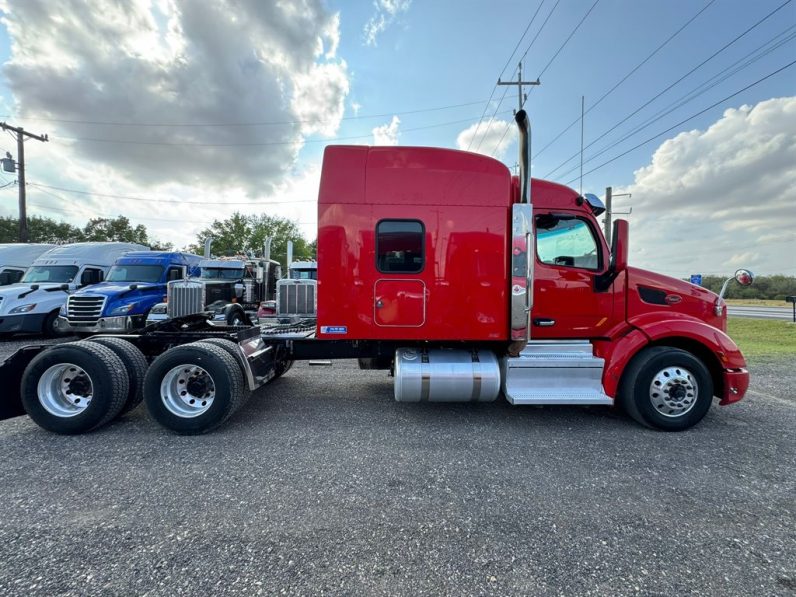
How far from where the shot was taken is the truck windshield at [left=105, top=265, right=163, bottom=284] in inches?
398

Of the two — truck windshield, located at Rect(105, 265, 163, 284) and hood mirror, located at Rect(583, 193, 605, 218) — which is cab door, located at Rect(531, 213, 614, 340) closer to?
hood mirror, located at Rect(583, 193, 605, 218)

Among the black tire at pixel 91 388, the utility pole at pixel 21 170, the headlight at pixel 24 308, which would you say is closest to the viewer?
the black tire at pixel 91 388

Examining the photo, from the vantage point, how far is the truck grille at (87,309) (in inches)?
353

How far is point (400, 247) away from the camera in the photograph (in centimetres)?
411

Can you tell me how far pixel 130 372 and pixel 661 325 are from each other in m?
6.03

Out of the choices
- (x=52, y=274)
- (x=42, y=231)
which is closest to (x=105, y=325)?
(x=52, y=274)

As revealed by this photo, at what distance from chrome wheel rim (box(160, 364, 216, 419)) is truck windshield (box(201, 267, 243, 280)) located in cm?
795

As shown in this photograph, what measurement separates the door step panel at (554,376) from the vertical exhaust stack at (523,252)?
367mm

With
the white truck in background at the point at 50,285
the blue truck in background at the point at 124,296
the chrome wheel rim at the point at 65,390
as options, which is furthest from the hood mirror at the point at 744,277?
the white truck in background at the point at 50,285

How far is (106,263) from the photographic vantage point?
12195 millimetres

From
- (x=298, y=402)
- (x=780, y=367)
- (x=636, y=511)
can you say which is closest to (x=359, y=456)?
(x=298, y=402)

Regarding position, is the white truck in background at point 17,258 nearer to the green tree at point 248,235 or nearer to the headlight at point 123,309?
the headlight at point 123,309

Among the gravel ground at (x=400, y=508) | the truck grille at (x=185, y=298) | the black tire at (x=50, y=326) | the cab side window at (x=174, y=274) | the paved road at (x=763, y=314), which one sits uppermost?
the cab side window at (x=174, y=274)

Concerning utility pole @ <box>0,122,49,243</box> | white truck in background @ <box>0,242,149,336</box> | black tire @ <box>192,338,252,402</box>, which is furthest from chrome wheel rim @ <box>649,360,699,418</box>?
utility pole @ <box>0,122,49,243</box>
